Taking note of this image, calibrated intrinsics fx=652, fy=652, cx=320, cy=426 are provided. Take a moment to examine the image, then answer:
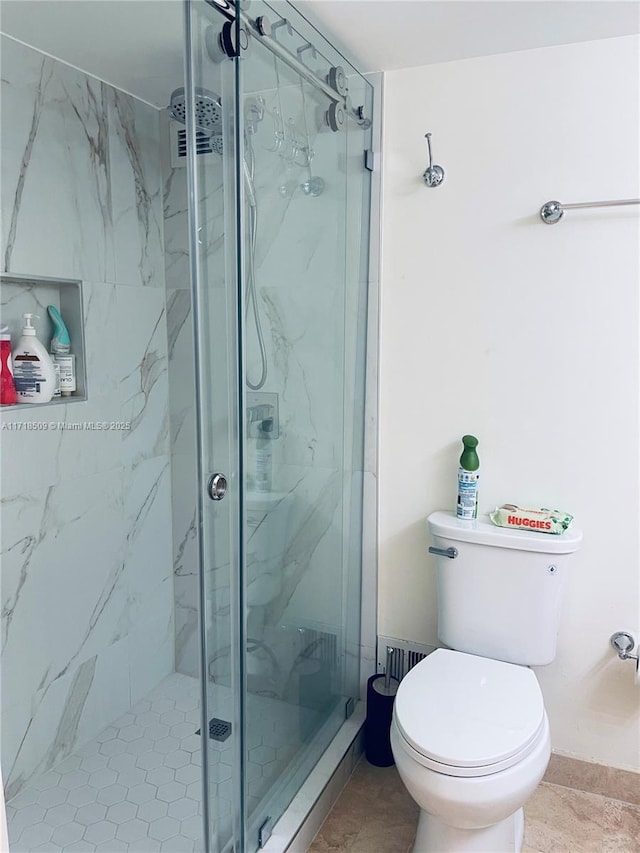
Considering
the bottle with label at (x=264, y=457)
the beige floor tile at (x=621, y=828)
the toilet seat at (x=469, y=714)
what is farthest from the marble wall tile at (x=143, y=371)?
the beige floor tile at (x=621, y=828)

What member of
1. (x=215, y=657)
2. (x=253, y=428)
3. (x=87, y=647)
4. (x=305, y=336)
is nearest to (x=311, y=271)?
(x=305, y=336)

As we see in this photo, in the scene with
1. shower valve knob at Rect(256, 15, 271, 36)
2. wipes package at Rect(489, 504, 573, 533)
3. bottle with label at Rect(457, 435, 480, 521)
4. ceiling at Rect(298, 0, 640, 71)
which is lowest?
wipes package at Rect(489, 504, 573, 533)

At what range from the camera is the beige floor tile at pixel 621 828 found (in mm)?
1768

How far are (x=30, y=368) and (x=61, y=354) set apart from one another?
14 cm

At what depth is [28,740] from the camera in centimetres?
195

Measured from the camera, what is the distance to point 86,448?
212cm

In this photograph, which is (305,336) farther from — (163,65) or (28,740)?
(28,740)

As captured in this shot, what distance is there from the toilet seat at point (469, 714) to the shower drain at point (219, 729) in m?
0.41

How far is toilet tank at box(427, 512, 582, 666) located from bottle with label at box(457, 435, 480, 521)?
0.04 meters

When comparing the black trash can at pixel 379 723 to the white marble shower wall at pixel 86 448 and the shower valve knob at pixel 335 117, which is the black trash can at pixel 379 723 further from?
the shower valve knob at pixel 335 117

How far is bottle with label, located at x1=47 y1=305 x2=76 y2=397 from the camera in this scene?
2025 mm

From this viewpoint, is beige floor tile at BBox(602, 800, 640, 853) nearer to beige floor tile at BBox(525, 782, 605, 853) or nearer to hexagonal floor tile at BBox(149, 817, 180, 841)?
beige floor tile at BBox(525, 782, 605, 853)

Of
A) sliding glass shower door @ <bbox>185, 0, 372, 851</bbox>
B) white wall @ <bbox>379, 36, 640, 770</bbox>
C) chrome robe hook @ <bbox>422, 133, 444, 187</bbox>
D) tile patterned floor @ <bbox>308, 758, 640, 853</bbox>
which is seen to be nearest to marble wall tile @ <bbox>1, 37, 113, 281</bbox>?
sliding glass shower door @ <bbox>185, 0, 372, 851</bbox>

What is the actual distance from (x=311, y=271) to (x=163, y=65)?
0.83 metres
